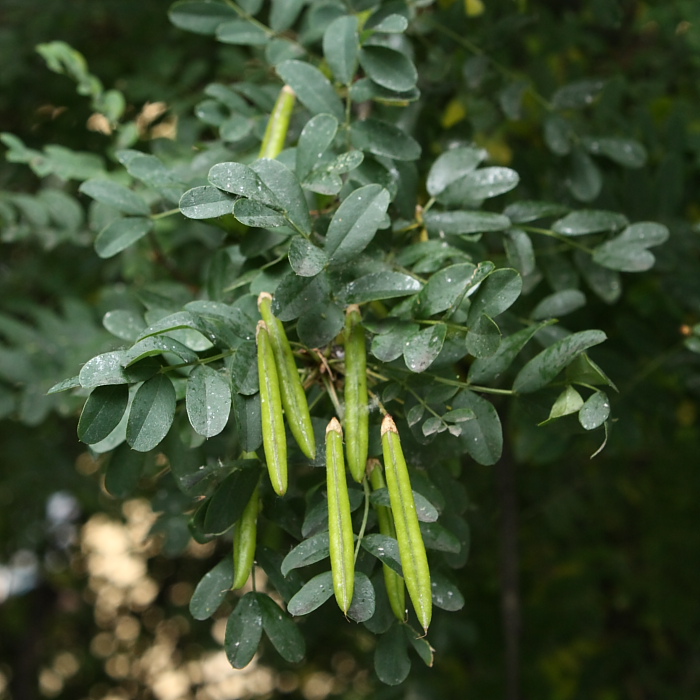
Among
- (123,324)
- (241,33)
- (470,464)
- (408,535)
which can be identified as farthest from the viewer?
(470,464)

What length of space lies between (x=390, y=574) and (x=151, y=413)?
209 millimetres

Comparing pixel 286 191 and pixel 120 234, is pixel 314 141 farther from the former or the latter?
pixel 120 234

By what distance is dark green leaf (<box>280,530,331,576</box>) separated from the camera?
1.80 ft

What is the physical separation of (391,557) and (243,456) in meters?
0.15

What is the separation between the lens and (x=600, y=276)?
35.1 inches

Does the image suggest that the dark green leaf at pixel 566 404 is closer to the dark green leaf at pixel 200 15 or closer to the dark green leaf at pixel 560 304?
the dark green leaf at pixel 560 304

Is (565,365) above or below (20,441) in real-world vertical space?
above

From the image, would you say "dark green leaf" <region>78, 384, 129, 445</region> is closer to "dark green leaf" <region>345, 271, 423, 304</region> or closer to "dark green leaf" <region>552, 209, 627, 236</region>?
"dark green leaf" <region>345, 271, 423, 304</region>

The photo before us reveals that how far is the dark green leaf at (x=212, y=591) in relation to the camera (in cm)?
61

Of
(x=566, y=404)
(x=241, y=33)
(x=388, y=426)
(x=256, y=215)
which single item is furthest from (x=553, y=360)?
(x=241, y=33)

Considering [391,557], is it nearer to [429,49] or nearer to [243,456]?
[243,456]

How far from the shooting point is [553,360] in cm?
58

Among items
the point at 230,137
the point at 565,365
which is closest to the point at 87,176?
the point at 230,137

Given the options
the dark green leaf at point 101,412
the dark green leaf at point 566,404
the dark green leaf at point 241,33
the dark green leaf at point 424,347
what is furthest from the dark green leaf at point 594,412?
the dark green leaf at point 241,33
